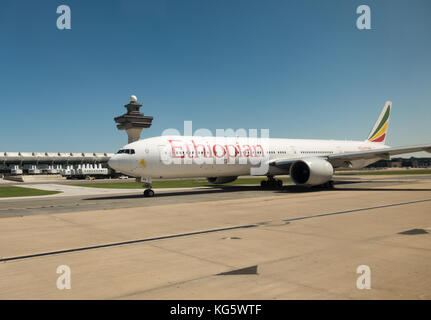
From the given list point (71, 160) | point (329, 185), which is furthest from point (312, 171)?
point (71, 160)

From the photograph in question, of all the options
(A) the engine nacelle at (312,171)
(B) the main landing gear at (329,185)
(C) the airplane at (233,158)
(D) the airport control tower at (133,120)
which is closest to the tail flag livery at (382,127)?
(C) the airplane at (233,158)

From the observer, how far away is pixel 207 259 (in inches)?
275

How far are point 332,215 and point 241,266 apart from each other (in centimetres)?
742

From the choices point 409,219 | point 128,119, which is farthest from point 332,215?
point 128,119

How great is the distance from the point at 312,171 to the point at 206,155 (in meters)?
7.66

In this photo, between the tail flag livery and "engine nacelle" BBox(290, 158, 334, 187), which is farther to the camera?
the tail flag livery

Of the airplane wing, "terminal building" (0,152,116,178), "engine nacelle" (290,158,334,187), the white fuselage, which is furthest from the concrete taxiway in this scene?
"terminal building" (0,152,116,178)

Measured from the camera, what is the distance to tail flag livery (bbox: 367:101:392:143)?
3697 cm

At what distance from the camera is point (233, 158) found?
25719mm

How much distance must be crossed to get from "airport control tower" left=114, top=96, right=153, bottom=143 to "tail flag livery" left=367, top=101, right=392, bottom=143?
113 metres

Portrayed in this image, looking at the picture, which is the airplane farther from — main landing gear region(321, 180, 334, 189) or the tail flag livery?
the tail flag livery

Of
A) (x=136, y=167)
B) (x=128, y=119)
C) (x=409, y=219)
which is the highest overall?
(x=128, y=119)
